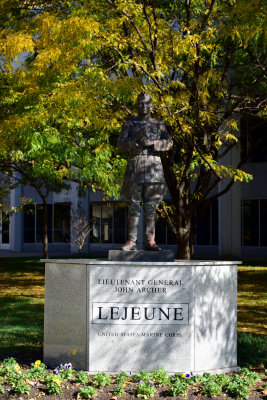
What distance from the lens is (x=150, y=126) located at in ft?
27.4

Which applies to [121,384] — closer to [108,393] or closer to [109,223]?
[108,393]

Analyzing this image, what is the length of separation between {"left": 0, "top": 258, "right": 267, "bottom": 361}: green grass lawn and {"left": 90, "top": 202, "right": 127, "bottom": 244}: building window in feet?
47.5

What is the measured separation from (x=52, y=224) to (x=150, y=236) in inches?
1328

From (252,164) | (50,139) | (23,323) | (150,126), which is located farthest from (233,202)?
(150,126)

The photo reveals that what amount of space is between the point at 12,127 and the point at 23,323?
4248 mm

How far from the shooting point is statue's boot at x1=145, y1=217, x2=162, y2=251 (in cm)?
823

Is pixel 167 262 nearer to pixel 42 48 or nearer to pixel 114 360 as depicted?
pixel 114 360

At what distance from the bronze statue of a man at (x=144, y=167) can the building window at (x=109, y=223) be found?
28.0m

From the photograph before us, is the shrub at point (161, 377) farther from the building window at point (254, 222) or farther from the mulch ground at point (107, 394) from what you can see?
the building window at point (254, 222)

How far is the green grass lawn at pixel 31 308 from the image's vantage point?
9653mm

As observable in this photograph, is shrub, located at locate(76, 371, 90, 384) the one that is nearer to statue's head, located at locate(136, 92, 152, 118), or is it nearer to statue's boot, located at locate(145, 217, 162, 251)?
statue's boot, located at locate(145, 217, 162, 251)

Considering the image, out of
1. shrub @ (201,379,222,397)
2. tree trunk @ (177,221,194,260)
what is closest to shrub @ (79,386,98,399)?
shrub @ (201,379,222,397)

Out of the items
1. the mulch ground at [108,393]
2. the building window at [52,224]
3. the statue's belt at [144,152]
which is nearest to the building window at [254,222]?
the building window at [52,224]

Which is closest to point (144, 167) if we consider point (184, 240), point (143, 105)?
point (143, 105)
